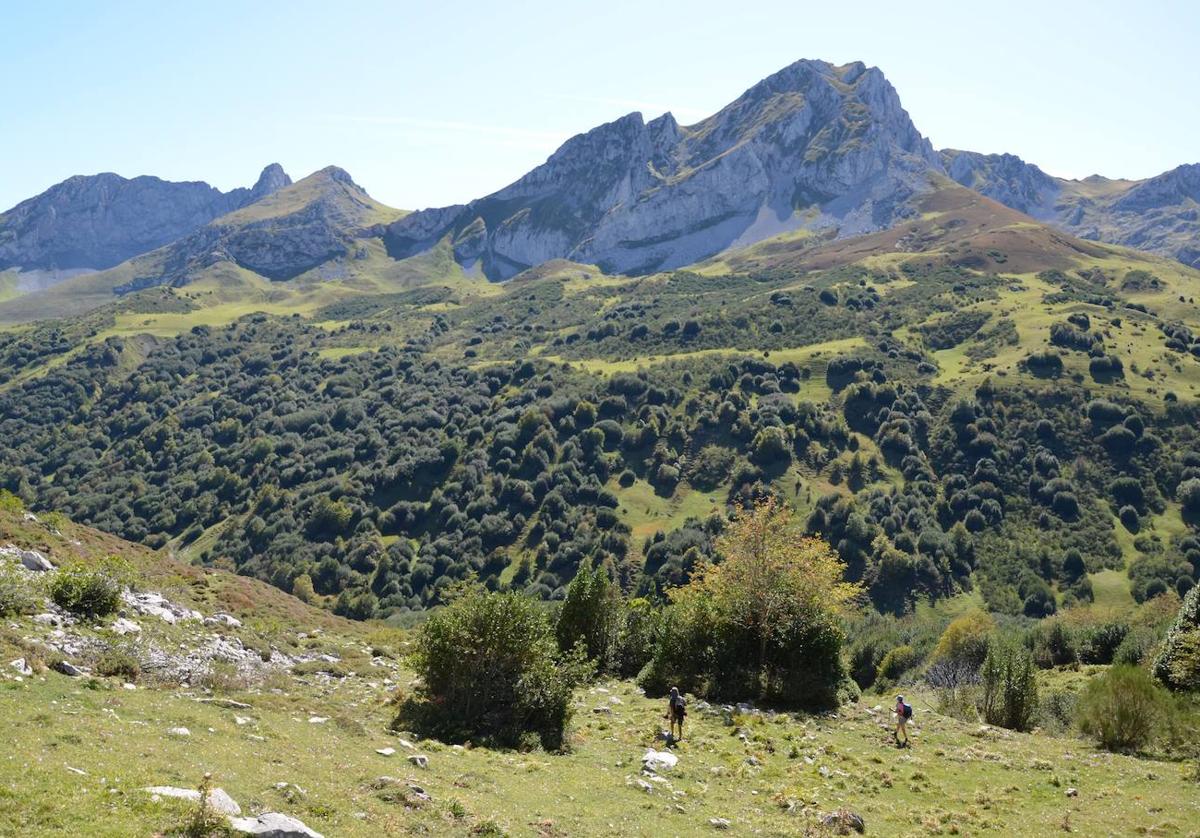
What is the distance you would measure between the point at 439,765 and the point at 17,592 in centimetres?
1639

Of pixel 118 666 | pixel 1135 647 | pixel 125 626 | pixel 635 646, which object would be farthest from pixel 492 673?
pixel 1135 647

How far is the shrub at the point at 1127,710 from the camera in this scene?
26.9 metres

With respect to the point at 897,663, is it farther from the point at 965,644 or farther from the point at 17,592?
the point at 17,592

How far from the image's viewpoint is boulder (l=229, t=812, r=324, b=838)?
11.9 m

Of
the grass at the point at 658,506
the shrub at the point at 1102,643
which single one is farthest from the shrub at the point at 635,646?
the grass at the point at 658,506

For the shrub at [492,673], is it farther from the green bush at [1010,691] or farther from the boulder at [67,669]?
the green bush at [1010,691]

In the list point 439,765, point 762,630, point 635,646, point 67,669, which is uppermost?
point 67,669

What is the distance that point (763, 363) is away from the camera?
150750 mm

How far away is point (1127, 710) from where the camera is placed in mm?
27109

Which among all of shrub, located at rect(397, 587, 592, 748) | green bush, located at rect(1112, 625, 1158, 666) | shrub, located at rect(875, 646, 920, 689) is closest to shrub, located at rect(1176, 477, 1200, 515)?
shrub, located at rect(875, 646, 920, 689)

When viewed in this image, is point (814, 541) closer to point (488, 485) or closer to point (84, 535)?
point (84, 535)

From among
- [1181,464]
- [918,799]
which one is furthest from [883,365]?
[918,799]

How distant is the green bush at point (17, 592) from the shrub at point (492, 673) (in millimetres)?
13054

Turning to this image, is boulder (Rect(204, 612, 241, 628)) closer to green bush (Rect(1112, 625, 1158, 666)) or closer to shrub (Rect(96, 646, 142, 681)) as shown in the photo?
shrub (Rect(96, 646, 142, 681))
